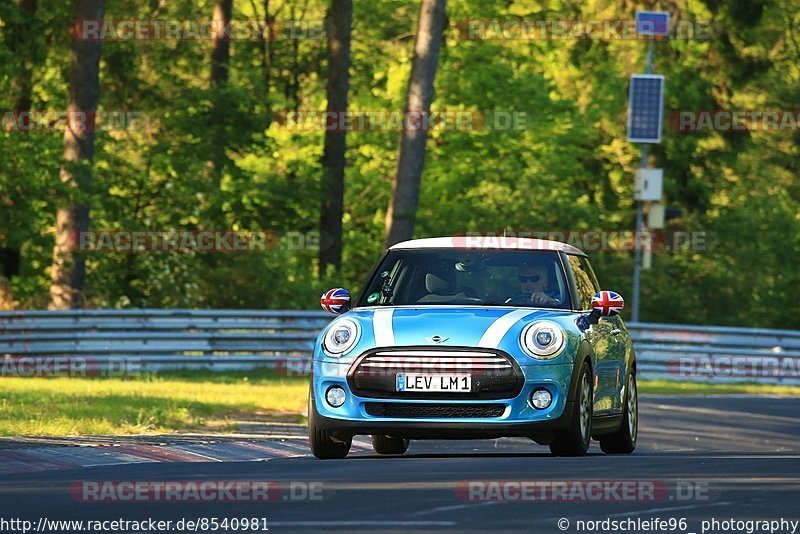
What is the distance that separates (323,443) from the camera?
15352 mm

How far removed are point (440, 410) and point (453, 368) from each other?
0.33m

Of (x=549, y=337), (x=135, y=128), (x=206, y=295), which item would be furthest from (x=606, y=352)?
(x=135, y=128)

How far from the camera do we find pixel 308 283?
43531mm

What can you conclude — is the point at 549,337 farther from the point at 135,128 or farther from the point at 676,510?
the point at 135,128

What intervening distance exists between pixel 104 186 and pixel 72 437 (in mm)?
18259

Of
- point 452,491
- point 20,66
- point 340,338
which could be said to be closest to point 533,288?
point 340,338

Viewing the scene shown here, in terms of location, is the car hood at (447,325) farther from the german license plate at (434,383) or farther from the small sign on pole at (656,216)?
the small sign on pole at (656,216)

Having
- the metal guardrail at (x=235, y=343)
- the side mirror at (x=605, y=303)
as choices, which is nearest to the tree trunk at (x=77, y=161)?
the metal guardrail at (x=235, y=343)

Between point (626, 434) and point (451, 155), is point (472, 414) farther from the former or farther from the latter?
point (451, 155)

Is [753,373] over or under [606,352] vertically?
under

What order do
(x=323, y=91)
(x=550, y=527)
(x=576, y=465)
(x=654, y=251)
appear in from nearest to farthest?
(x=550, y=527), (x=576, y=465), (x=654, y=251), (x=323, y=91)

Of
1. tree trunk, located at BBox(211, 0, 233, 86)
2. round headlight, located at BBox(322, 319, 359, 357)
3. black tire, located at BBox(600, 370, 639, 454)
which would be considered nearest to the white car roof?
round headlight, located at BBox(322, 319, 359, 357)

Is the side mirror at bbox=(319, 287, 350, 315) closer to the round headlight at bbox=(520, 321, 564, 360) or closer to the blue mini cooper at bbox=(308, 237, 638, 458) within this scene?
the blue mini cooper at bbox=(308, 237, 638, 458)

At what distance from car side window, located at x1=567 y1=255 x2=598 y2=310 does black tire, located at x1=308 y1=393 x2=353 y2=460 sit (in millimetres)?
2180
